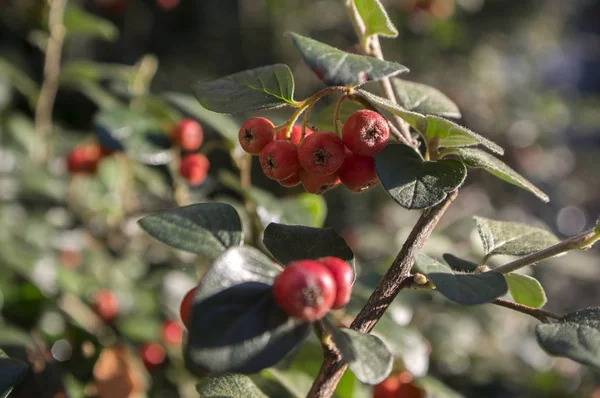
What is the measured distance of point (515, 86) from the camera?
459 cm

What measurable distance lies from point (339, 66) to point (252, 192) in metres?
0.71

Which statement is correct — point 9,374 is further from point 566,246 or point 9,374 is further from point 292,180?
point 566,246

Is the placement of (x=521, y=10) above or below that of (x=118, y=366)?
above

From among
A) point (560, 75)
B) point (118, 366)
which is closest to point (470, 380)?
point (118, 366)

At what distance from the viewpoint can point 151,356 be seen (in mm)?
1634

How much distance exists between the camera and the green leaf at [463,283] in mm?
684

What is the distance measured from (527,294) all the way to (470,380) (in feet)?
4.91

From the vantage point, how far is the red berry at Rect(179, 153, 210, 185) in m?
1.52

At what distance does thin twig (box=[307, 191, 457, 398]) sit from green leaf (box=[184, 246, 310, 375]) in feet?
0.44

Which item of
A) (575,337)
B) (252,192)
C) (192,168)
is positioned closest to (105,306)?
(192,168)

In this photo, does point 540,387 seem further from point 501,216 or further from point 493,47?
point 493,47

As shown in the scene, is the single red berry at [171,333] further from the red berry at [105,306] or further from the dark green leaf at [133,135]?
the dark green leaf at [133,135]

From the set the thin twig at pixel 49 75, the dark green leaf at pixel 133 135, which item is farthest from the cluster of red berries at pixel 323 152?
the thin twig at pixel 49 75

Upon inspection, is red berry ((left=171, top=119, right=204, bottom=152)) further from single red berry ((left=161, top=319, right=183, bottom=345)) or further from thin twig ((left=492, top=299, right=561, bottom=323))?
thin twig ((left=492, top=299, right=561, bottom=323))
